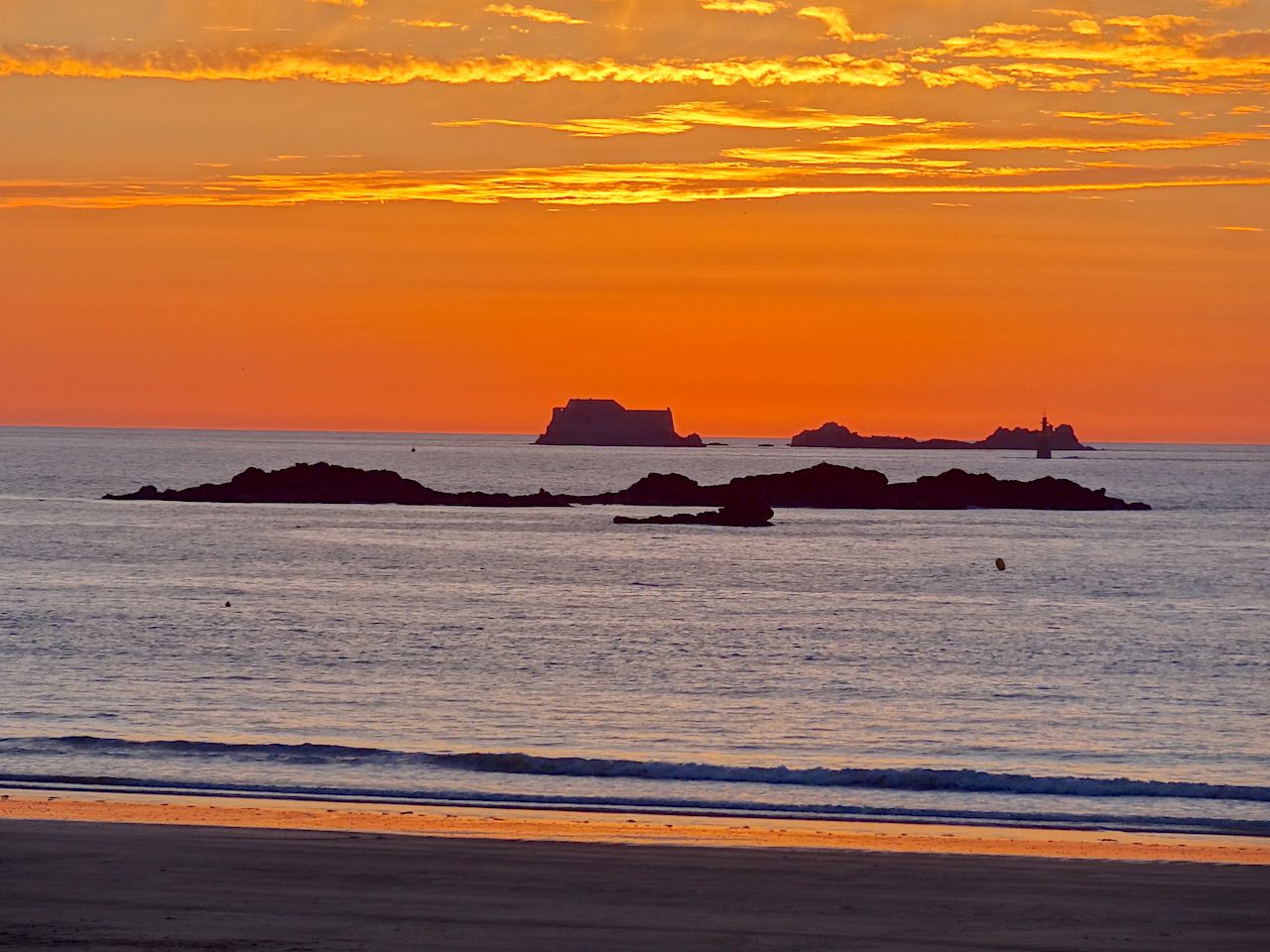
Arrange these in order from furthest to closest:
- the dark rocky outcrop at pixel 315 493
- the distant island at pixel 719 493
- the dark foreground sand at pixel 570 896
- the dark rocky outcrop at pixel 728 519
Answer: the distant island at pixel 719 493 < the dark rocky outcrop at pixel 315 493 < the dark rocky outcrop at pixel 728 519 < the dark foreground sand at pixel 570 896

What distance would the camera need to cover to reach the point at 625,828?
71.5ft

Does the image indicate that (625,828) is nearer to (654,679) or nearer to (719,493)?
(654,679)

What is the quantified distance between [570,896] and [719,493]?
13183 centimetres

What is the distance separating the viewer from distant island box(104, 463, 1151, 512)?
145 metres

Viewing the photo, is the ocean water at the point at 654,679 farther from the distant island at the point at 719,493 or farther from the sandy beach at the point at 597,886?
the distant island at the point at 719,493

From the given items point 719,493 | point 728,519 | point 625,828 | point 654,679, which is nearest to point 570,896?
point 625,828

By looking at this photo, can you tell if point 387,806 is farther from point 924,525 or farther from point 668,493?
point 668,493

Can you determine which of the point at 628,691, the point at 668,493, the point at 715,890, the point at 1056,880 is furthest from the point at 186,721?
the point at 668,493

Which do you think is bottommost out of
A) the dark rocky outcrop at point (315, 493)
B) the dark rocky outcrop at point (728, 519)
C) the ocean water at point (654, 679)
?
the ocean water at point (654, 679)

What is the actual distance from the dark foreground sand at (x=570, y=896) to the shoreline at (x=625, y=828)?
995 millimetres

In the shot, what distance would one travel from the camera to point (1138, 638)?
2034 inches

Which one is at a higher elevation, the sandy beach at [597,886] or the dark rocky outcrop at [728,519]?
the dark rocky outcrop at [728,519]

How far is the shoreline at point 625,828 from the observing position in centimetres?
2039

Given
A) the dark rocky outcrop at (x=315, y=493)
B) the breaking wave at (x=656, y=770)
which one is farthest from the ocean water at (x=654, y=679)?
the dark rocky outcrop at (x=315, y=493)
